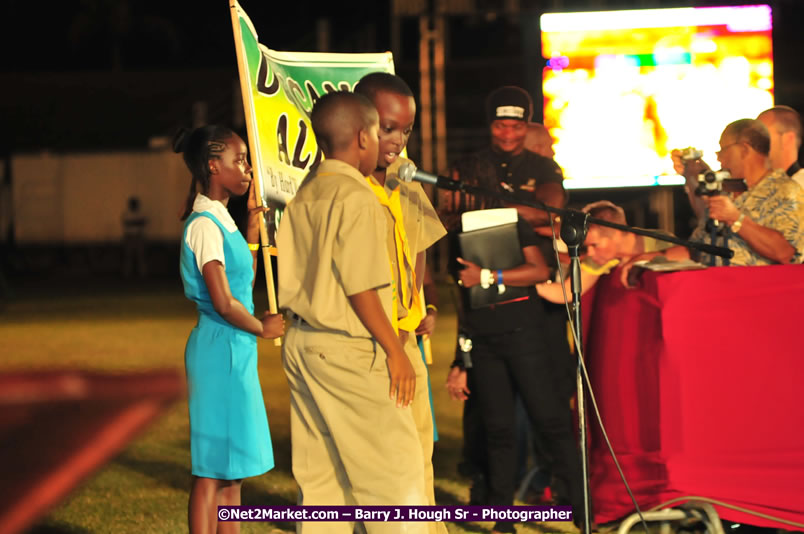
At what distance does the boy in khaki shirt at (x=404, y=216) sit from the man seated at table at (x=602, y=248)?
4.83 ft

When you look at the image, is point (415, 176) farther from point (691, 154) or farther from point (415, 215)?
point (691, 154)

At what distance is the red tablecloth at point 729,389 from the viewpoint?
14.7ft

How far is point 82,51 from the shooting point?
5628 centimetres

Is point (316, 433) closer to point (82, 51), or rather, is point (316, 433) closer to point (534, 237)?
point (534, 237)

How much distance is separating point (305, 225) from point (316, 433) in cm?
70

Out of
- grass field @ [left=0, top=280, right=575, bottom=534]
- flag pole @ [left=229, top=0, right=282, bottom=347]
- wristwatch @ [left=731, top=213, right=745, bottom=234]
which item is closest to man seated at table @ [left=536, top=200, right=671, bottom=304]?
wristwatch @ [left=731, top=213, right=745, bottom=234]

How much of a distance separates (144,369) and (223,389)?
2994 millimetres

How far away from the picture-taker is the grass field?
5676 mm

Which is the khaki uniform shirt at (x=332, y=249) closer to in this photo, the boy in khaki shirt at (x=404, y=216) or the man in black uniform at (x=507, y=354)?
the boy in khaki shirt at (x=404, y=216)

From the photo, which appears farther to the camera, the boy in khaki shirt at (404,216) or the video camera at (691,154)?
the video camera at (691,154)

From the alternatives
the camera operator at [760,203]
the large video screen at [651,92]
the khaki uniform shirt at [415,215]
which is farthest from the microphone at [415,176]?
the large video screen at [651,92]

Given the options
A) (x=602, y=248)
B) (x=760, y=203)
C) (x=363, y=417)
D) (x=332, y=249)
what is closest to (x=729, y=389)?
(x=760, y=203)

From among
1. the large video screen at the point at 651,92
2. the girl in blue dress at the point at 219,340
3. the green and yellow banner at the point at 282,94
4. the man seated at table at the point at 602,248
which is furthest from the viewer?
the large video screen at the point at 651,92

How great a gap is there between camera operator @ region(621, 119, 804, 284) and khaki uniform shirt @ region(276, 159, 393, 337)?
6.29 ft
